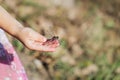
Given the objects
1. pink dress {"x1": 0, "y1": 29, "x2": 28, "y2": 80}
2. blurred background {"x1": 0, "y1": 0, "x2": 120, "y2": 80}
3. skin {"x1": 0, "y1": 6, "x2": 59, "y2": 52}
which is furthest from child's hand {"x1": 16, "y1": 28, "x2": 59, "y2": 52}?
blurred background {"x1": 0, "y1": 0, "x2": 120, "y2": 80}

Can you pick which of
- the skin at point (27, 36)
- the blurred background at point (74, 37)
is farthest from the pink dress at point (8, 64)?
the blurred background at point (74, 37)

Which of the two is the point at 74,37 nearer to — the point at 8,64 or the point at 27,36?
the point at 8,64

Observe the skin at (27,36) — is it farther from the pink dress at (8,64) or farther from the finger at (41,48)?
the pink dress at (8,64)

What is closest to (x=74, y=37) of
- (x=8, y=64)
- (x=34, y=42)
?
(x=8, y=64)

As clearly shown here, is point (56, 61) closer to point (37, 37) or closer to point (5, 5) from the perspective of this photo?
point (5, 5)

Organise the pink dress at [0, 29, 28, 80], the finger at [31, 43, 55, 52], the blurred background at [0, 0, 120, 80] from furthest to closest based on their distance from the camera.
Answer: the blurred background at [0, 0, 120, 80] → the pink dress at [0, 29, 28, 80] → the finger at [31, 43, 55, 52]

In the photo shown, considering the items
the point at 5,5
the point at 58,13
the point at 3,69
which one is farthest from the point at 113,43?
the point at 3,69

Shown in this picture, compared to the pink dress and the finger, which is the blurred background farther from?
the finger
